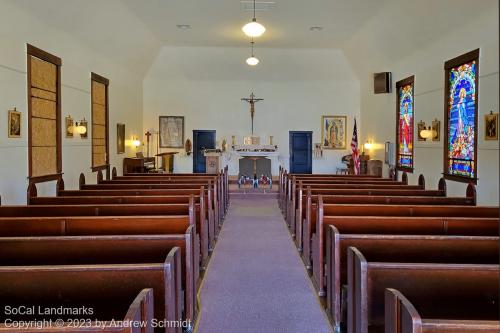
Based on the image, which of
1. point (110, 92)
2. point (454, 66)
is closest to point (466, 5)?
point (454, 66)

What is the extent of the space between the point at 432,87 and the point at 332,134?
6002mm

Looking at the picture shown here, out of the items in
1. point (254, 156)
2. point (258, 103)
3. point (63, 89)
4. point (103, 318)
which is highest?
point (258, 103)

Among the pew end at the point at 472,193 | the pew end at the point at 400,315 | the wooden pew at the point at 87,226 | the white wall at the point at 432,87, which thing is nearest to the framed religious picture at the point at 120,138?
the white wall at the point at 432,87

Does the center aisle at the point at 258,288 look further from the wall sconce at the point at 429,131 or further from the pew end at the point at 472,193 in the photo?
the wall sconce at the point at 429,131

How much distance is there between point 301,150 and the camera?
46.6ft

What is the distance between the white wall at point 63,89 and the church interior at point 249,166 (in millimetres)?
37

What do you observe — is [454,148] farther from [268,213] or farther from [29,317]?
[29,317]

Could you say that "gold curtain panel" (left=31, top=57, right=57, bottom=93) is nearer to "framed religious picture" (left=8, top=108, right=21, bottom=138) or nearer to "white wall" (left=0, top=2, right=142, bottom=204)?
"white wall" (left=0, top=2, right=142, bottom=204)

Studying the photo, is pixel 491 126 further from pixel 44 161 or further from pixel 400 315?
pixel 44 161

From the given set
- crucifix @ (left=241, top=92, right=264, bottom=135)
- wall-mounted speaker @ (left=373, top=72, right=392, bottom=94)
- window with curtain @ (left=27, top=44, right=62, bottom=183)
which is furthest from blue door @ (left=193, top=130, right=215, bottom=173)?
window with curtain @ (left=27, top=44, right=62, bottom=183)

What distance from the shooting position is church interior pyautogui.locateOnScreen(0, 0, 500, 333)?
211 cm

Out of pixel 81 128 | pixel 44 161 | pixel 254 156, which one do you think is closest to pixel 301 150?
pixel 254 156

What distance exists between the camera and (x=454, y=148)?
24.2ft

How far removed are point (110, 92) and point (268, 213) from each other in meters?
4.77
